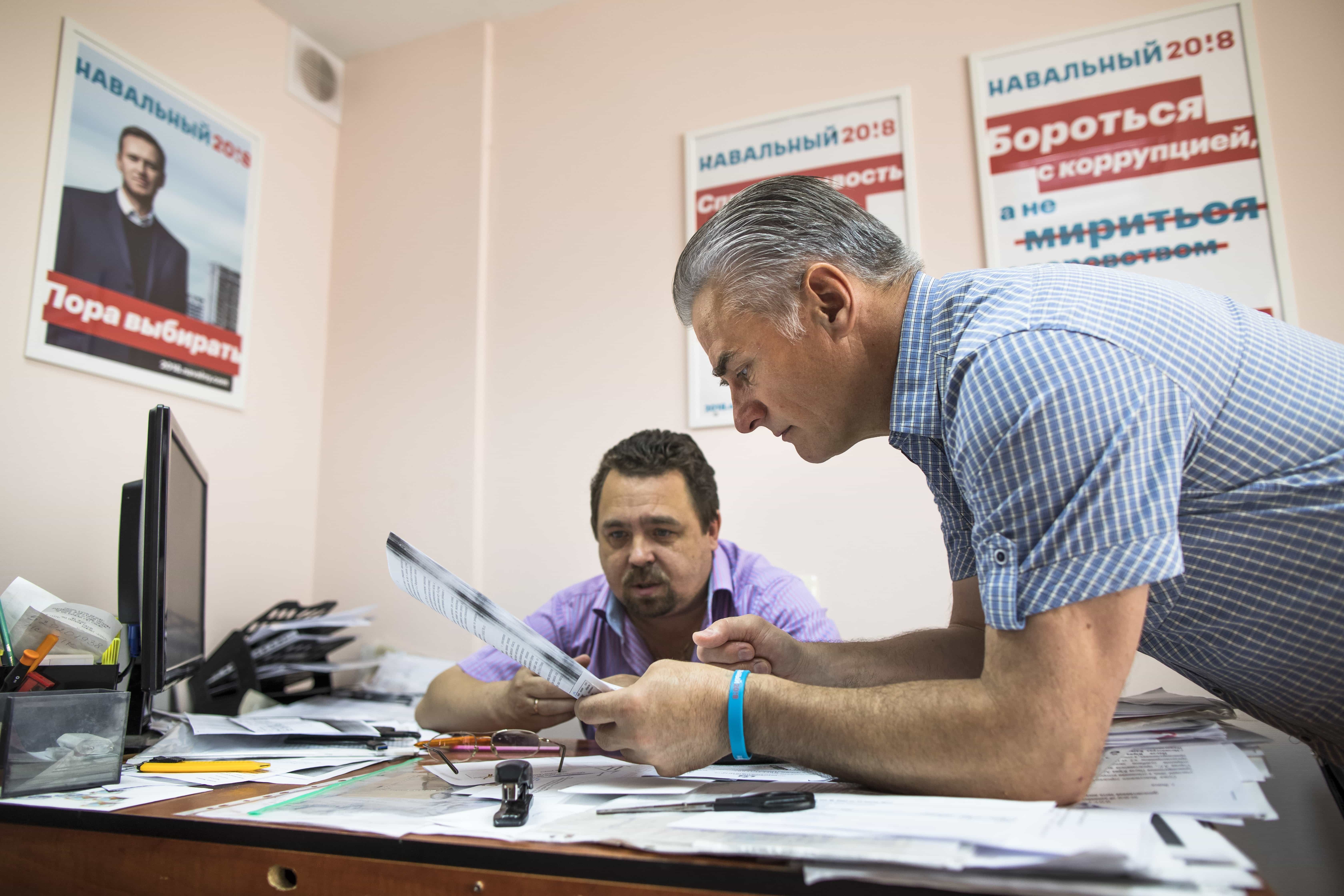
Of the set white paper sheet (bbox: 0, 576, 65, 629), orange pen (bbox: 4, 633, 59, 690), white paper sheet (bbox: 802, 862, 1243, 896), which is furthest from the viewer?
white paper sheet (bbox: 0, 576, 65, 629)

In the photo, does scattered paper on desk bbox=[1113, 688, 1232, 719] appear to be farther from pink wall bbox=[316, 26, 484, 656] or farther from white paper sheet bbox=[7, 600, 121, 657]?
pink wall bbox=[316, 26, 484, 656]

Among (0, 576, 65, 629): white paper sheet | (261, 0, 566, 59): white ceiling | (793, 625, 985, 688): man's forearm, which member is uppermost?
(261, 0, 566, 59): white ceiling

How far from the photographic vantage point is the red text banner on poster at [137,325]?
1893 millimetres

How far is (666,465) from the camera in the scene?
1.80 metres

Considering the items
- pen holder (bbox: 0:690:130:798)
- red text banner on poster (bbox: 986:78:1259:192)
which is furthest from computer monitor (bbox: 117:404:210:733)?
red text banner on poster (bbox: 986:78:1259:192)

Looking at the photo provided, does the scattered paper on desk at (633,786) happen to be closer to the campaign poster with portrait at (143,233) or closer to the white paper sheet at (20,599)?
the white paper sheet at (20,599)

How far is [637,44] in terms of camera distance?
2.57m

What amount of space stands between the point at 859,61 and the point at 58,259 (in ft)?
6.97

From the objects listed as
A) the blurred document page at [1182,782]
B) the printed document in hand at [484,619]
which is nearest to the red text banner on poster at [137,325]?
the printed document in hand at [484,619]

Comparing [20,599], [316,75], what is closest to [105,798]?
[20,599]

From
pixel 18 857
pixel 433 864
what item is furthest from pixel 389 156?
pixel 433 864

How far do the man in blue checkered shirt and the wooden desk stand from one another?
7.7 inches

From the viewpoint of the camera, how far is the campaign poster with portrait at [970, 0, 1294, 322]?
193 centimetres

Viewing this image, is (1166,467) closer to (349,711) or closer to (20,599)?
(20,599)
